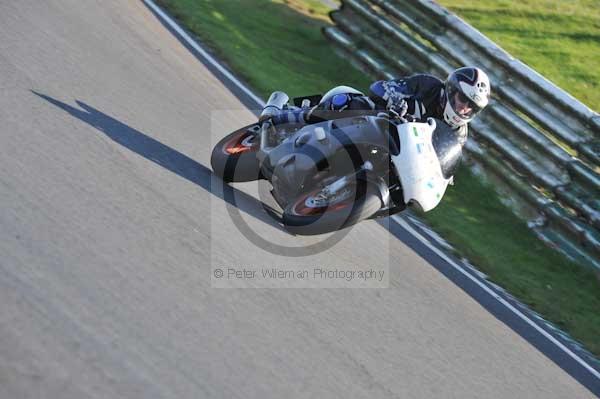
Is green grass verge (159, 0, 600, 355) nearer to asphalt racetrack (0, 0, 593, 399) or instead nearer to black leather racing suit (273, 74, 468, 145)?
asphalt racetrack (0, 0, 593, 399)

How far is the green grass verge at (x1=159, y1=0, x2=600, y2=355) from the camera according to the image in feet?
25.1

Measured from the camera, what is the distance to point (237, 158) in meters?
7.36

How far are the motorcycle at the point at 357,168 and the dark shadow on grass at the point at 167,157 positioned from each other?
0.86ft

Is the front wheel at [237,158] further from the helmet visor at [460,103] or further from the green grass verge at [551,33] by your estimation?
the green grass verge at [551,33]

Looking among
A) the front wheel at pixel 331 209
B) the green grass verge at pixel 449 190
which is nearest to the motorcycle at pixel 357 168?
the front wheel at pixel 331 209

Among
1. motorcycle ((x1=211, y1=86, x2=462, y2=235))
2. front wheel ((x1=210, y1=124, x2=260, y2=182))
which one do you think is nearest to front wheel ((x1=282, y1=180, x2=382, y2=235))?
motorcycle ((x1=211, y1=86, x2=462, y2=235))

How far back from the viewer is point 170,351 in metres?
4.44

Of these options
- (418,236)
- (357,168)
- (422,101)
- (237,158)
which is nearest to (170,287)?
(357,168)

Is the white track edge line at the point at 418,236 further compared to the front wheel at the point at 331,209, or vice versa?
the white track edge line at the point at 418,236

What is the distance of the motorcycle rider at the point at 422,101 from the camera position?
6715mm

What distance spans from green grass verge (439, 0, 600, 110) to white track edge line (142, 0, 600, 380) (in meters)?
4.73

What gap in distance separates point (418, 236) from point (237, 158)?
1.84m

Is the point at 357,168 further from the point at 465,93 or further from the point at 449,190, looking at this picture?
the point at 449,190

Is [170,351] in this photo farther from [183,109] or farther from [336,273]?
[183,109]
